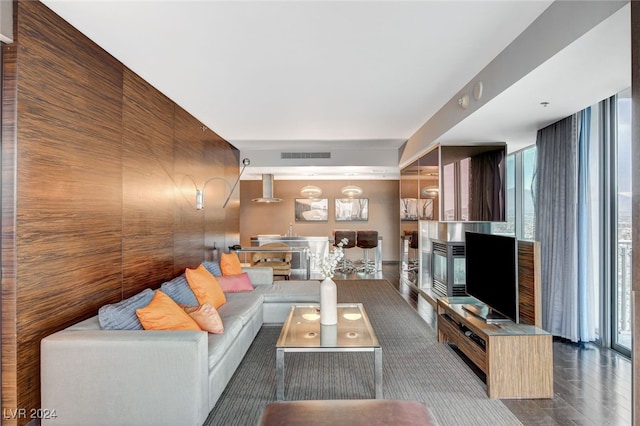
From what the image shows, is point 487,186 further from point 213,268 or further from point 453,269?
point 213,268

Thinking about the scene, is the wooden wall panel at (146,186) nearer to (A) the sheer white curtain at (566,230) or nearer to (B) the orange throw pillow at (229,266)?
(B) the orange throw pillow at (229,266)

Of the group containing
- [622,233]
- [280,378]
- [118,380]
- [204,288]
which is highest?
[622,233]

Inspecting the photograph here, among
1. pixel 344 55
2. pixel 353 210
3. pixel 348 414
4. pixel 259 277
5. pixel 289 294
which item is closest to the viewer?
pixel 348 414

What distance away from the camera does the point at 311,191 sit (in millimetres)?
8625

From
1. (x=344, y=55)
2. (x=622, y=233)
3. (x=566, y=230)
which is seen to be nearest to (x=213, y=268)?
(x=344, y=55)

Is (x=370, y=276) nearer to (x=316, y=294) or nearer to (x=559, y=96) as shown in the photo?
(x=316, y=294)

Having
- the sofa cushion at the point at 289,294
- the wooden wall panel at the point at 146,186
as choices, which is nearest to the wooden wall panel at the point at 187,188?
the wooden wall panel at the point at 146,186

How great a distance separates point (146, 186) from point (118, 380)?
1.87 m

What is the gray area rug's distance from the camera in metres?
2.19

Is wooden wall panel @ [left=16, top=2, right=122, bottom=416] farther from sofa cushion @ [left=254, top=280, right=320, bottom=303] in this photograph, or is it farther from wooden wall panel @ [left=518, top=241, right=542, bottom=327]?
wooden wall panel @ [left=518, top=241, right=542, bottom=327]

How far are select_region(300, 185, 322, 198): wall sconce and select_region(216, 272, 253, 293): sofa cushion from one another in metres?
4.72

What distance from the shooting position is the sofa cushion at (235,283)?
3.86m

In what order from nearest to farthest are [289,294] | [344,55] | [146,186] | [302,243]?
1. [344,55]
2. [146,186]
3. [289,294]
4. [302,243]

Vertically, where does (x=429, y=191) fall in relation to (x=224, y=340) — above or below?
above
